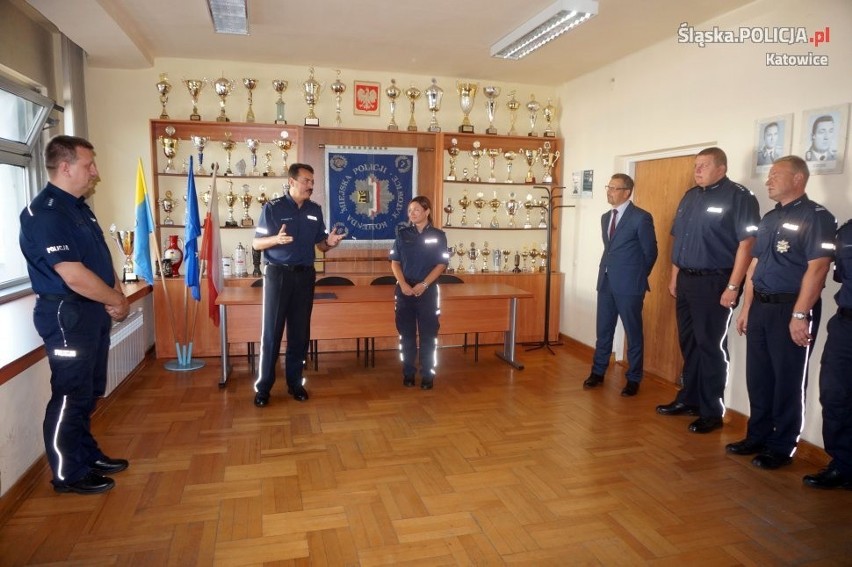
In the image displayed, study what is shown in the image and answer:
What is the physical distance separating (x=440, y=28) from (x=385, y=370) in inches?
118

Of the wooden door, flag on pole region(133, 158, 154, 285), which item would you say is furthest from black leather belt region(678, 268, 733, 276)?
flag on pole region(133, 158, 154, 285)

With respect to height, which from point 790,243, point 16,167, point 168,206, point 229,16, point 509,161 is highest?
point 229,16

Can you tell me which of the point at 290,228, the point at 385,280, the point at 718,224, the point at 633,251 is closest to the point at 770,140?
the point at 718,224

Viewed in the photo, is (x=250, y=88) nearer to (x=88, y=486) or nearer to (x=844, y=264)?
(x=88, y=486)

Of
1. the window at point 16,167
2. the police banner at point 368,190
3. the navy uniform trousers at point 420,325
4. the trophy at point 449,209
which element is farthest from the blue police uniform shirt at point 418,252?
the window at point 16,167

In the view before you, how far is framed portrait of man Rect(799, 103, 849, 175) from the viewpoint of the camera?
122 inches

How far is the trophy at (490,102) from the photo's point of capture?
19.5ft

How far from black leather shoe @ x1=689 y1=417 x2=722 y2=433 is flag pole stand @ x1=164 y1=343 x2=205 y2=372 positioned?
4.11 meters

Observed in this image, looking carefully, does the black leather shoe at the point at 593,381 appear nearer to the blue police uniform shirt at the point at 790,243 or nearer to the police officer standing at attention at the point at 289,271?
the blue police uniform shirt at the point at 790,243

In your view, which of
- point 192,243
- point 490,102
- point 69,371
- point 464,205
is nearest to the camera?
point 69,371

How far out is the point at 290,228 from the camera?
3.86 meters

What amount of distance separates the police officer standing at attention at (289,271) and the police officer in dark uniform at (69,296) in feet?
3.89

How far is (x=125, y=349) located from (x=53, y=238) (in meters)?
2.16

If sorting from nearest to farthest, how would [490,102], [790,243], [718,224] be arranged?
[790,243], [718,224], [490,102]
